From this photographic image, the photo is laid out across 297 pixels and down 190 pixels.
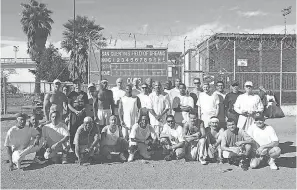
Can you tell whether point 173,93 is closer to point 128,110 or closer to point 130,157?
point 128,110

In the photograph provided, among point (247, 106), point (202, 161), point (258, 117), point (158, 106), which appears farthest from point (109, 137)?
point (258, 117)

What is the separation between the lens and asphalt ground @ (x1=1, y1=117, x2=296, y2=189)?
4777 millimetres

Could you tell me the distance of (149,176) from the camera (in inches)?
205

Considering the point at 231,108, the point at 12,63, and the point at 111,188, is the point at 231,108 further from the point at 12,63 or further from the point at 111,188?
the point at 12,63

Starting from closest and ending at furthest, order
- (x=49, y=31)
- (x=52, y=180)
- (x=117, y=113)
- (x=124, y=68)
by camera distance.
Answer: (x=52, y=180) < (x=117, y=113) < (x=124, y=68) < (x=49, y=31)

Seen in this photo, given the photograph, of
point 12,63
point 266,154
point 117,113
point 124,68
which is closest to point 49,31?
point 12,63

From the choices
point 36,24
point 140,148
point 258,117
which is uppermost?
point 36,24

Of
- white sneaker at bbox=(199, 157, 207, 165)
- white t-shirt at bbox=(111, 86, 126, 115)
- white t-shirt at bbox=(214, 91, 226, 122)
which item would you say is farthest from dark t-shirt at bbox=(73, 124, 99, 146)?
white t-shirt at bbox=(214, 91, 226, 122)

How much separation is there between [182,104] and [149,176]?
7.14 ft

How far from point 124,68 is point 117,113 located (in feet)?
11.6

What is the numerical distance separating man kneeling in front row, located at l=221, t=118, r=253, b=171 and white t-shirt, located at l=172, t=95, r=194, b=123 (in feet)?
3.63

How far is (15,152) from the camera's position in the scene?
5902mm

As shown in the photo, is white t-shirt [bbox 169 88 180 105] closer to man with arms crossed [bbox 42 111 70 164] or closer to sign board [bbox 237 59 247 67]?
man with arms crossed [bbox 42 111 70 164]

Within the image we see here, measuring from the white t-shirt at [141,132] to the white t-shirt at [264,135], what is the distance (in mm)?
2038
